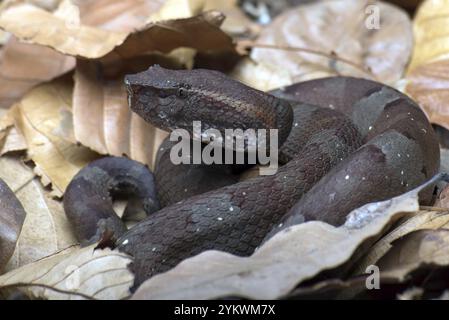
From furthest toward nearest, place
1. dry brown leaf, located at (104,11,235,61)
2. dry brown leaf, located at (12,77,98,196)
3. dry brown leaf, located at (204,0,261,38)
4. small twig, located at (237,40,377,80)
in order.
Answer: dry brown leaf, located at (204,0,261,38) < small twig, located at (237,40,377,80) < dry brown leaf, located at (104,11,235,61) < dry brown leaf, located at (12,77,98,196)

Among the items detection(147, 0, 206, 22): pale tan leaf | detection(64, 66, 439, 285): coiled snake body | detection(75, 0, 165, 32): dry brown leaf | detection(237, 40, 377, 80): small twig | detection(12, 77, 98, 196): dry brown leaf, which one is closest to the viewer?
detection(64, 66, 439, 285): coiled snake body

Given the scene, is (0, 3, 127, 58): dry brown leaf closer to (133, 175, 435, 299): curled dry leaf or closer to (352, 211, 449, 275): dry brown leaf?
(133, 175, 435, 299): curled dry leaf

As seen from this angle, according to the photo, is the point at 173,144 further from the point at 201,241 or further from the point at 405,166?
the point at 405,166

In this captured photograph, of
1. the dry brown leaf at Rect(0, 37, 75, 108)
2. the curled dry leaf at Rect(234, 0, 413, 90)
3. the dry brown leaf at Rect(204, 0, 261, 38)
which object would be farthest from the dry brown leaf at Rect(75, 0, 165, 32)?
the curled dry leaf at Rect(234, 0, 413, 90)

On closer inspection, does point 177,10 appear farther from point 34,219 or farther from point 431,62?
point 34,219

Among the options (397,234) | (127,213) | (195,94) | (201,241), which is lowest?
(127,213)

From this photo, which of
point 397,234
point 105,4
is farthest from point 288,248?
point 105,4
